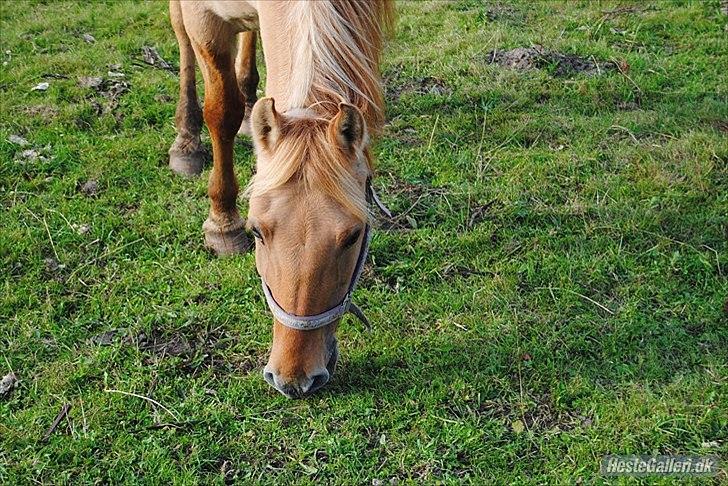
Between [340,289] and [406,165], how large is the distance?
2.43m

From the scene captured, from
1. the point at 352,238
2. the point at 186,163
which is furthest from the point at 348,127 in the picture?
the point at 186,163

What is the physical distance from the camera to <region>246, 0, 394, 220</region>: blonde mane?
98.7 inches

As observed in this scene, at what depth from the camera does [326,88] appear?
107 inches

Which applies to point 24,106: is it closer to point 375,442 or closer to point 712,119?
point 375,442

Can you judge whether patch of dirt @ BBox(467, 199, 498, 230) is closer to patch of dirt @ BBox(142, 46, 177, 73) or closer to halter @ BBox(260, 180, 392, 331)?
halter @ BBox(260, 180, 392, 331)

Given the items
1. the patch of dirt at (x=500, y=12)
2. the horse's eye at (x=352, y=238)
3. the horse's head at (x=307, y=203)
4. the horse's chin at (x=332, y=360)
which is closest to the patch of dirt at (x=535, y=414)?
the horse's chin at (x=332, y=360)

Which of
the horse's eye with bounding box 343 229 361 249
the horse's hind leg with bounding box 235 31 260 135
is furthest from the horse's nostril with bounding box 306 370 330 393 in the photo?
the horse's hind leg with bounding box 235 31 260 135

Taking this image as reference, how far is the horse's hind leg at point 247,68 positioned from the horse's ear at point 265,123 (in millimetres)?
2571

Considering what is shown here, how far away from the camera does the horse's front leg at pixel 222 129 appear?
3.99 meters

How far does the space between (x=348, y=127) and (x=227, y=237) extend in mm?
1916

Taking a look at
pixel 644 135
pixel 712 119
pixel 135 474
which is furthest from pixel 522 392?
pixel 712 119

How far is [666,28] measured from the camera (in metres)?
6.64

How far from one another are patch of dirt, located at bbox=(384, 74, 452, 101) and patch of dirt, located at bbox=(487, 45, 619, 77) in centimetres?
63

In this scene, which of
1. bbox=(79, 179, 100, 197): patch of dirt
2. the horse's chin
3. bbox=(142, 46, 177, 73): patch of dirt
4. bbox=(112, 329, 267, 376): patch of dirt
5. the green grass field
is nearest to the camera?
the horse's chin
